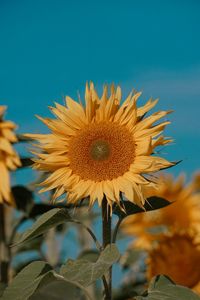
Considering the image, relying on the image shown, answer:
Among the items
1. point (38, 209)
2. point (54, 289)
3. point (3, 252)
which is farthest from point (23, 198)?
point (54, 289)

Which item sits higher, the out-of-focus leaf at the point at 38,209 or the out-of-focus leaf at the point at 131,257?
the out-of-focus leaf at the point at 38,209

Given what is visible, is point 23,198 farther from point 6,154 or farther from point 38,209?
point 6,154

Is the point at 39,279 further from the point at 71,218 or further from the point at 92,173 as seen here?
the point at 92,173

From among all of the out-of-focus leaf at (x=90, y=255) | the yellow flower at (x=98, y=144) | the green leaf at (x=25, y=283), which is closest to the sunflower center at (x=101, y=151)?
the yellow flower at (x=98, y=144)

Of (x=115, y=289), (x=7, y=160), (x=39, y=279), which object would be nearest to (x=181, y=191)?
(x=115, y=289)

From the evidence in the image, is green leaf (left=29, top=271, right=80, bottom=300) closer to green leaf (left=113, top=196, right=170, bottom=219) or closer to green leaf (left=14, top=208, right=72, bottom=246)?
green leaf (left=14, top=208, right=72, bottom=246)

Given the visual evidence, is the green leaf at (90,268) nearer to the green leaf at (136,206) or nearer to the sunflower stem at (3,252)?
the green leaf at (136,206)

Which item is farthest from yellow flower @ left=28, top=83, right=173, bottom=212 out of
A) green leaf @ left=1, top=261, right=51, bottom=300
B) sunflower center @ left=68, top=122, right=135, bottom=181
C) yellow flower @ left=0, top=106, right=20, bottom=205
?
yellow flower @ left=0, top=106, right=20, bottom=205
